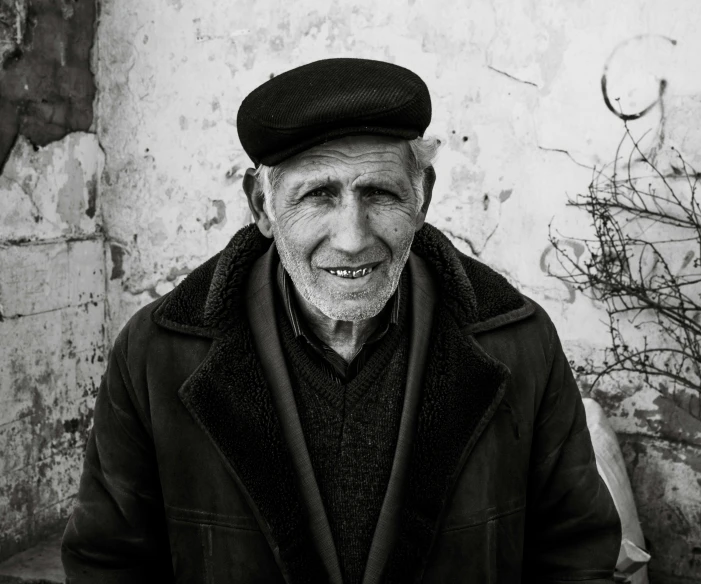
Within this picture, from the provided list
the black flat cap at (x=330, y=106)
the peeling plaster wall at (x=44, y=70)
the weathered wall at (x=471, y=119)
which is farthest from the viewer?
the peeling plaster wall at (x=44, y=70)

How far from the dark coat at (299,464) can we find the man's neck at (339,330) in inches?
4.5

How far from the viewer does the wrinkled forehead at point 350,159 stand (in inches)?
63.1

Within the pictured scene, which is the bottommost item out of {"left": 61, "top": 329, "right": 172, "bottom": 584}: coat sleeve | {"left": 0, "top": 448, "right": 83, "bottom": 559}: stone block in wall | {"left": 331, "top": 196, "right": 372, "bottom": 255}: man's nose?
{"left": 0, "top": 448, "right": 83, "bottom": 559}: stone block in wall

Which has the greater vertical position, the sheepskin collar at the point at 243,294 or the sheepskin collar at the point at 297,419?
the sheepskin collar at the point at 243,294

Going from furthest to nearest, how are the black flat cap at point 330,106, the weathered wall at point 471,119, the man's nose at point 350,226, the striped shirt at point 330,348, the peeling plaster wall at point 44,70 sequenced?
the peeling plaster wall at point 44,70
the weathered wall at point 471,119
the striped shirt at point 330,348
the man's nose at point 350,226
the black flat cap at point 330,106

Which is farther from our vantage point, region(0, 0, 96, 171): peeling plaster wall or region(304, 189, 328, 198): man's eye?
region(0, 0, 96, 171): peeling plaster wall

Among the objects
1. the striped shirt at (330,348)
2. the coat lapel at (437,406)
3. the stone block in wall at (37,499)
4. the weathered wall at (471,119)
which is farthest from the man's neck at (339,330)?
the stone block in wall at (37,499)

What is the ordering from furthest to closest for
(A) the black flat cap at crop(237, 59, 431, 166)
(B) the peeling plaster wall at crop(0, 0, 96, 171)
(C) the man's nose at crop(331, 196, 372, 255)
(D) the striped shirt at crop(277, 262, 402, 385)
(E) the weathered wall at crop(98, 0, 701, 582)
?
1. (B) the peeling plaster wall at crop(0, 0, 96, 171)
2. (E) the weathered wall at crop(98, 0, 701, 582)
3. (D) the striped shirt at crop(277, 262, 402, 385)
4. (C) the man's nose at crop(331, 196, 372, 255)
5. (A) the black flat cap at crop(237, 59, 431, 166)

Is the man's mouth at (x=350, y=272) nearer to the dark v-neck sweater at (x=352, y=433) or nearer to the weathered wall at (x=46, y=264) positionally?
the dark v-neck sweater at (x=352, y=433)

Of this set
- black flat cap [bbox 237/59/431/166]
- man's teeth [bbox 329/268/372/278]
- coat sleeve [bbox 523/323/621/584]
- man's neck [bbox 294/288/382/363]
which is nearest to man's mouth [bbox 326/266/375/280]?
man's teeth [bbox 329/268/372/278]

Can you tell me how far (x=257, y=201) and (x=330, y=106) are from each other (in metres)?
0.42

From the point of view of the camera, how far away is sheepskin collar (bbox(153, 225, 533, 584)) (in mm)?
1562

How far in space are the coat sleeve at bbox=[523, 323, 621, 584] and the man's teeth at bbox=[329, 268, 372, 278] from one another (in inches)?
18.6

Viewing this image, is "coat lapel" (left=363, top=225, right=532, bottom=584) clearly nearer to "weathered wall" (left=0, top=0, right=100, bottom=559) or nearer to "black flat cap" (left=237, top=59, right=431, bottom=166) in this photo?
"black flat cap" (left=237, top=59, right=431, bottom=166)
